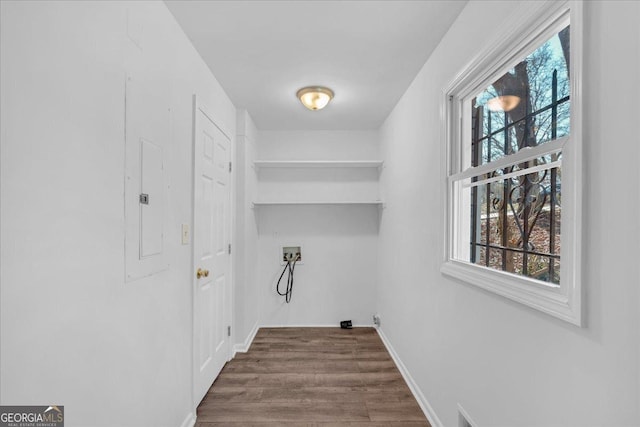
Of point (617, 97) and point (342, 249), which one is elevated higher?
point (617, 97)

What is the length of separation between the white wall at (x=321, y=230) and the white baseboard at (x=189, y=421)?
6.56ft

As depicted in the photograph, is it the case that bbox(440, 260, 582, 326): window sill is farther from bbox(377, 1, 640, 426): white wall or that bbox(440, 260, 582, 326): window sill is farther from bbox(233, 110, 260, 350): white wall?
bbox(233, 110, 260, 350): white wall

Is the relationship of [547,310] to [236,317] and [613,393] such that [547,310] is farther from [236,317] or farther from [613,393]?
[236,317]

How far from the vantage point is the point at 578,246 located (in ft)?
3.19

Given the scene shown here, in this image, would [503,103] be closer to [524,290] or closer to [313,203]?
[524,290]

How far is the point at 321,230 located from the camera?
4.15m

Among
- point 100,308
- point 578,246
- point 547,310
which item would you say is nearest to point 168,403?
point 100,308

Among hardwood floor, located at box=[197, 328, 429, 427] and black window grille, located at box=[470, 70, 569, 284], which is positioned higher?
A: black window grille, located at box=[470, 70, 569, 284]

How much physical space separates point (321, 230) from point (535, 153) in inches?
120

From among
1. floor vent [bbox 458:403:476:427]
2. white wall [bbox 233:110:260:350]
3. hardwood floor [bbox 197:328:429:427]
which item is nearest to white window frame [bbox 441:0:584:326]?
floor vent [bbox 458:403:476:427]

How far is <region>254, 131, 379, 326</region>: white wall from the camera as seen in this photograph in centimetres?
412

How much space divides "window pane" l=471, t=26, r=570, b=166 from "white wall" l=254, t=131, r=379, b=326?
2.38 metres

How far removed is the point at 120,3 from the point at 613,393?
2144 mm

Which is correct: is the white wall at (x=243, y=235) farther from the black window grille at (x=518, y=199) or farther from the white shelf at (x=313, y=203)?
the black window grille at (x=518, y=199)
